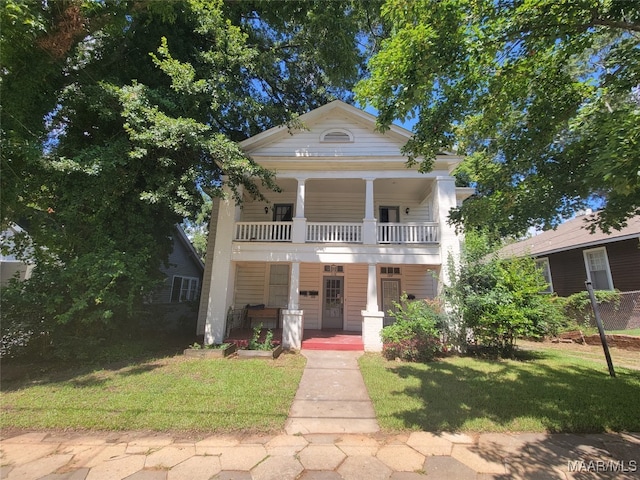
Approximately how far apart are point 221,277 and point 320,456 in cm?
721

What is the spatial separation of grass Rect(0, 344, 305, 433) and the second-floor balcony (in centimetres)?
438

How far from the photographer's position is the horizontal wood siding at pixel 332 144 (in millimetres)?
10695

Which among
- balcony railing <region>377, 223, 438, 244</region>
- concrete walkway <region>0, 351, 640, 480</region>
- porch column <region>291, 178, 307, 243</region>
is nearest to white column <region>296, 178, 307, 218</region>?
porch column <region>291, 178, 307, 243</region>

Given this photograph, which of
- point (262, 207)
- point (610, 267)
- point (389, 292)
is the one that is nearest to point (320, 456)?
point (389, 292)

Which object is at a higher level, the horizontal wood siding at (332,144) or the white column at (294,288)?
the horizontal wood siding at (332,144)

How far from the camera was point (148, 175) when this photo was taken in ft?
26.8

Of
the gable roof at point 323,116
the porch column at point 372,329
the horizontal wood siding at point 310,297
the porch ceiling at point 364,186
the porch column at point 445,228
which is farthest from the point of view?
the horizontal wood siding at point 310,297

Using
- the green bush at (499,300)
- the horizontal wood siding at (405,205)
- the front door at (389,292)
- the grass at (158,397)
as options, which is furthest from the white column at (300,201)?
the green bush at (499,300)

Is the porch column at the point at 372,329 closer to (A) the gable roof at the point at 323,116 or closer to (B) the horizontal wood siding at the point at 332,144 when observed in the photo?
(B) the horizontal wood siding at the point at 332,144

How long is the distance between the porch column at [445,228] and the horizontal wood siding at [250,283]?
6751 mm

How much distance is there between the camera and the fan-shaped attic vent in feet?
35.9

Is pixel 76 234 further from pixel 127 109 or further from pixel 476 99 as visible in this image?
pixel 476 99

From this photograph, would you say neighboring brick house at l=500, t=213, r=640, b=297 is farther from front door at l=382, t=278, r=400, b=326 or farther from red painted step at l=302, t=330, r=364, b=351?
red painted step at l=302, t=330, r=364, b=351

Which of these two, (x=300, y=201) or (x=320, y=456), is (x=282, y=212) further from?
(x=320, y=456)
